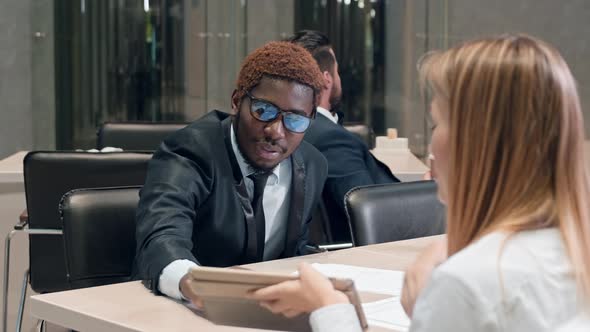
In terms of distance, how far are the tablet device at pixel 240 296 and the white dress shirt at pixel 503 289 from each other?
392mm

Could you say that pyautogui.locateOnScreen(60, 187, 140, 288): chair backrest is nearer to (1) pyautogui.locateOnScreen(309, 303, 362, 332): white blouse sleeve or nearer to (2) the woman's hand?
(2) the woman's hand

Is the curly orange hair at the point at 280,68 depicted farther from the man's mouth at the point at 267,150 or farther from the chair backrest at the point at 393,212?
the chair backrest at the point at 393,212

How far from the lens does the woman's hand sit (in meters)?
1.67

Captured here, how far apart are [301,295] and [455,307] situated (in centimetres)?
46

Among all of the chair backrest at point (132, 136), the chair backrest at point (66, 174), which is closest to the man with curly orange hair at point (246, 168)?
the chair backrest at point (66, 174)

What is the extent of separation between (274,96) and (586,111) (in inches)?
205

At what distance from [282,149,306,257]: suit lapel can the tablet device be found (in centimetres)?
96

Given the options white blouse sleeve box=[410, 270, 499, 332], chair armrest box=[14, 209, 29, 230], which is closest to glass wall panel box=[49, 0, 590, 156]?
chair armrest box=[14, 209, 29, 230]

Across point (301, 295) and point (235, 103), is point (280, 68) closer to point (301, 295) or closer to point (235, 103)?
point (235, 103)

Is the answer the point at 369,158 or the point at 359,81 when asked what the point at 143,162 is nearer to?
the point at 369,158

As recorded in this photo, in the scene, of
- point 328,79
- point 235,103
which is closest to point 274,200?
point 235,103

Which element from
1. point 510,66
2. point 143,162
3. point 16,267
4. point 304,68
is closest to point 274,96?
point 304,68

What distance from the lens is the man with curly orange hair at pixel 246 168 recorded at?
8.59ft

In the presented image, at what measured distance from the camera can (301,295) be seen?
1.70 metres
